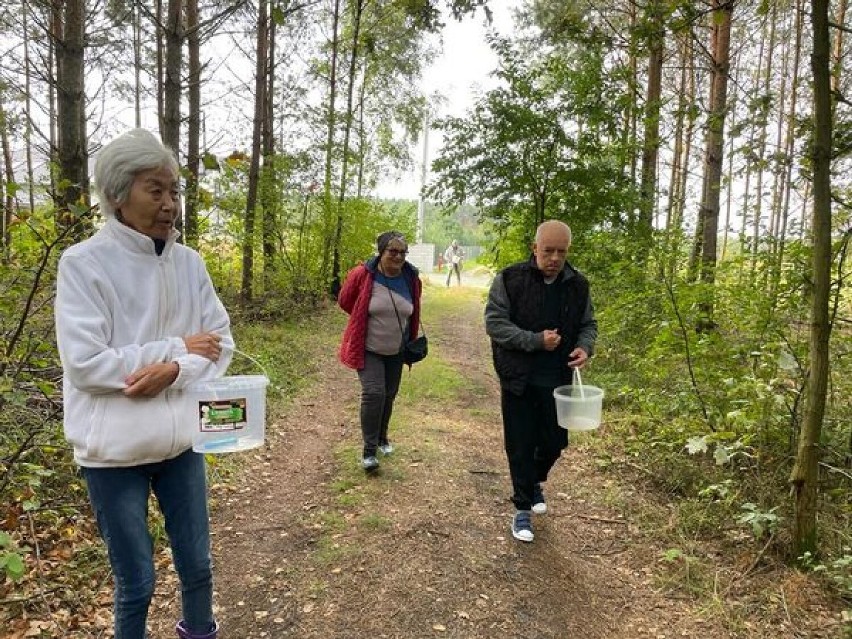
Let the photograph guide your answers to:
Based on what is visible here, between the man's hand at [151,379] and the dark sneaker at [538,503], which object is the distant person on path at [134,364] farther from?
the dark sneaker at [538,503]

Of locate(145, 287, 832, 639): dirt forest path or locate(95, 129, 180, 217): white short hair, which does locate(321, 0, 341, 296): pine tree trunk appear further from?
locate(95, 129, 180, 217): white short hair

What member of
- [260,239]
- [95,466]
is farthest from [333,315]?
[95,466]

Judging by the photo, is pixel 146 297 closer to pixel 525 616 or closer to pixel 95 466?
pixel 95 466

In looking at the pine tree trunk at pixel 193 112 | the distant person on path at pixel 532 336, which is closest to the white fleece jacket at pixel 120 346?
the distant person on path at pixel 532 336

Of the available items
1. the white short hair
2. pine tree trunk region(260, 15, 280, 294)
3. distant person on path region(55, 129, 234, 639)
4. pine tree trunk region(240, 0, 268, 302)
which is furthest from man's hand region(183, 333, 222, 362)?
pine tree trunk region(260, 15, 280, 294)

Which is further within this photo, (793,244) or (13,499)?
(793,244)

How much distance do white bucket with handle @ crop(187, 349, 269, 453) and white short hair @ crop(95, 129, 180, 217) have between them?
0.69 meters

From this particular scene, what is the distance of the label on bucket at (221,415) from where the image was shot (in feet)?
6.79

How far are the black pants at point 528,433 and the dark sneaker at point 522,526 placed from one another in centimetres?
4

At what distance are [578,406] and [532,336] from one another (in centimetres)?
48

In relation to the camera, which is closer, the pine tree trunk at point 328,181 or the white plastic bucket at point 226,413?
the white plastic bucket at point 226,413

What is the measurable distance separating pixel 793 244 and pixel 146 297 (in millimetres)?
3993

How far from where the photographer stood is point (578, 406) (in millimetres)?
3373

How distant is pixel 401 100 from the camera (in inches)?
704
